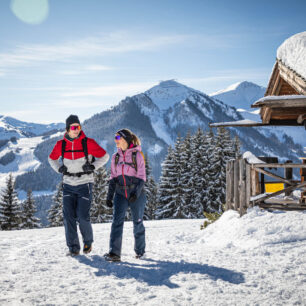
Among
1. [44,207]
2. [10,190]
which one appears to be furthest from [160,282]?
Answer: [44,207]

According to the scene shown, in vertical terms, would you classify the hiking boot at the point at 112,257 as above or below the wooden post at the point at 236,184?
below

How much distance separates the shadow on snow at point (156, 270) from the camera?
372 cm

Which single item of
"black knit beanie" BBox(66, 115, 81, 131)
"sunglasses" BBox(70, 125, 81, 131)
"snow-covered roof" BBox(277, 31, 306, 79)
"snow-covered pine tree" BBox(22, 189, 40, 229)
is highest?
"snow-covered roof" BBox(277, 31, 306, 79)

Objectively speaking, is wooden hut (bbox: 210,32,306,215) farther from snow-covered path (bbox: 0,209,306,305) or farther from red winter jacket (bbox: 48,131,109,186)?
red winter jacket (bbox: 48,131,109,186)

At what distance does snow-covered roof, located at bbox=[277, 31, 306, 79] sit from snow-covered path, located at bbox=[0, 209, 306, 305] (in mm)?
3240

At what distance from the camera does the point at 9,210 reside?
28125 millimetres

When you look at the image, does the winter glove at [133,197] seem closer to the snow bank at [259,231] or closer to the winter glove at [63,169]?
the winter glove at [63,169]

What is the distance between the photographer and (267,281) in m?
3.53

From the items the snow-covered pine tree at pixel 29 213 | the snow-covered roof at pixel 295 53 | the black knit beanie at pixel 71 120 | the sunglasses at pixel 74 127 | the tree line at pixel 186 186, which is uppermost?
the snow-covered roof at pixel 295 53

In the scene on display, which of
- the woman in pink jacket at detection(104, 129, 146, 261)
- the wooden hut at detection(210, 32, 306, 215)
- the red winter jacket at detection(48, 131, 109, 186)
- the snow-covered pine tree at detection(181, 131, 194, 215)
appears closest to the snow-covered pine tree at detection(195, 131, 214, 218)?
the snow-covered pine tree at detection(181, 131, 194, 215)

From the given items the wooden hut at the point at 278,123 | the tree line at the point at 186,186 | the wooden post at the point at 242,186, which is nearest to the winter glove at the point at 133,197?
the wooden hut at the point at 278,123

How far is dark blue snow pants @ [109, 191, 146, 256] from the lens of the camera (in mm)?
4773

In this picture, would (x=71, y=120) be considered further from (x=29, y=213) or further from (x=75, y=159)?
(x=29, y=213)

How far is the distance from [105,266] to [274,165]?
14.3 feet
